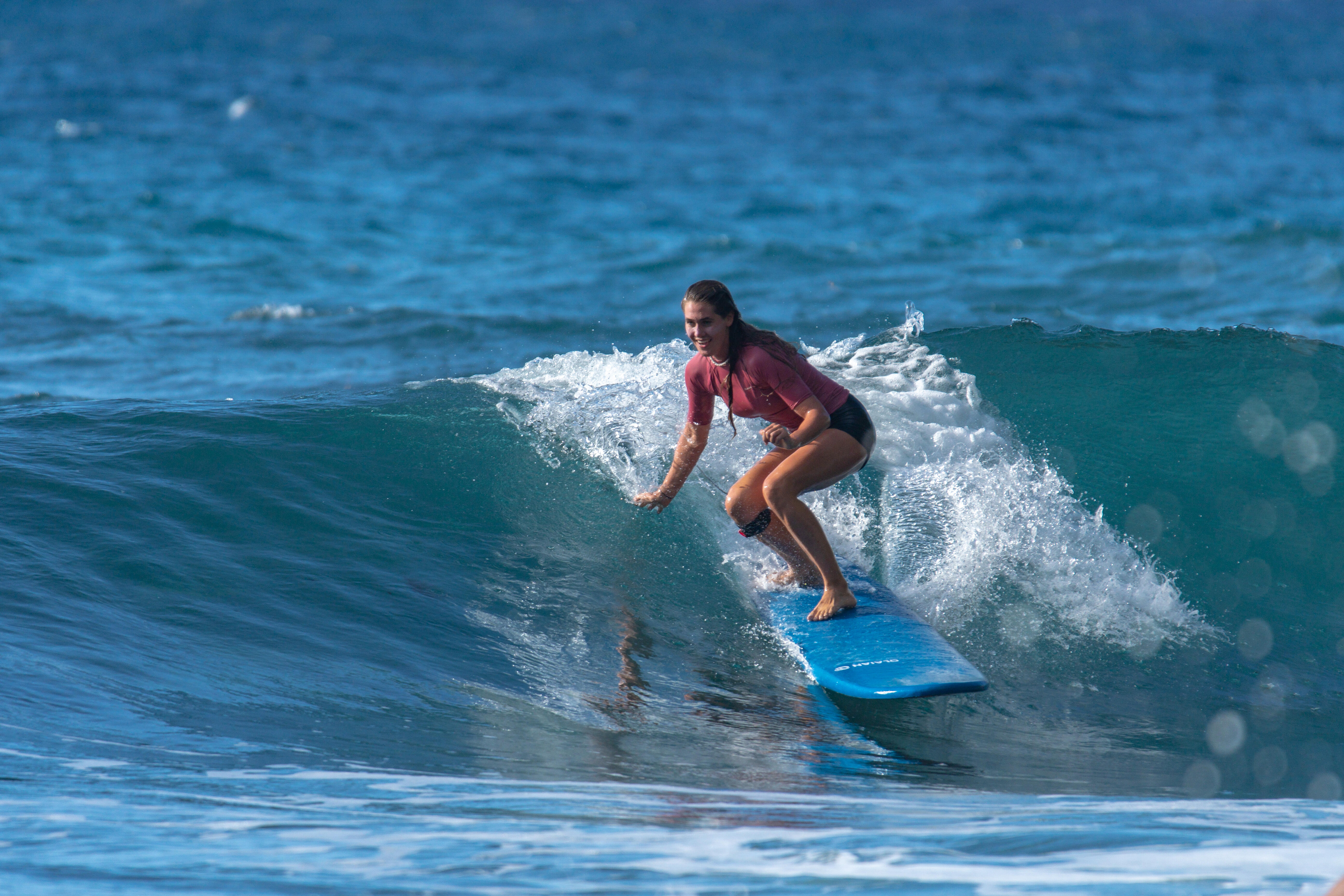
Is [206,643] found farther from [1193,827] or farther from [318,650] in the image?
[1193,827]

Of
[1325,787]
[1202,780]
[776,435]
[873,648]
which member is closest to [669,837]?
[873,648]

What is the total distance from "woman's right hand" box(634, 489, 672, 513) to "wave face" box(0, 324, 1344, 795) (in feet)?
2.11

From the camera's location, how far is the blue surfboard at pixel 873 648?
4883 millimetres

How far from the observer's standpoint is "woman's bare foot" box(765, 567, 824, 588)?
613 cm

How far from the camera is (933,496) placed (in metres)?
6.99

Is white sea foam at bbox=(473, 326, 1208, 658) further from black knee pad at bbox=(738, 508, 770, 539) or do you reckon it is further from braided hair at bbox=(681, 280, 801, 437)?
braided hair at bbox=(681, 280, 801, 437)

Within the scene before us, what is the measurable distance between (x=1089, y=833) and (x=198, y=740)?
3.32 m

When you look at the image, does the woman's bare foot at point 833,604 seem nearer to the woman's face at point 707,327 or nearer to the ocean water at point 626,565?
the ocean water at point 626,565

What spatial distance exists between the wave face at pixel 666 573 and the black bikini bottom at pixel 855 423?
1.13 m

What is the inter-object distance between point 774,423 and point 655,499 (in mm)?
770

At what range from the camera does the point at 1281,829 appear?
3.76m

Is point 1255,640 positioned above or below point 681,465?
below

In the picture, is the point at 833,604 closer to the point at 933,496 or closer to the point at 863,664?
the point at 863,664

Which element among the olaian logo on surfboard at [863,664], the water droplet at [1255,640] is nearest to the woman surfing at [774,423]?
the olaian logo on surfboard at [863,664]
